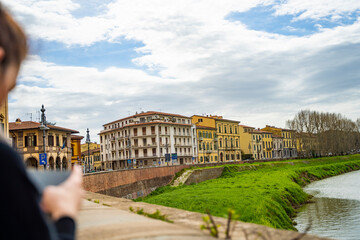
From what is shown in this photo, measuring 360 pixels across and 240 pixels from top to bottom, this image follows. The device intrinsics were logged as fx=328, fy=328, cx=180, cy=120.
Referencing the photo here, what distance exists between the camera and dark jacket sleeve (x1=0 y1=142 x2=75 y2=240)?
0.95 meters

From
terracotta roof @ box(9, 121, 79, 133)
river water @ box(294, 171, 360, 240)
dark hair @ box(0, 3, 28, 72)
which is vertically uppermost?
terracotta roof @ box(9, 121, 79, 133)

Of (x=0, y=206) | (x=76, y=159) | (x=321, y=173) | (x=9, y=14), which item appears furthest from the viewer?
(x=76, y=159)

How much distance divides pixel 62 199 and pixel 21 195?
0.16m

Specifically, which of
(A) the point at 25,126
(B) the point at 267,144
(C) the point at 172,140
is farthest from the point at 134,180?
(B) the point at 267,144

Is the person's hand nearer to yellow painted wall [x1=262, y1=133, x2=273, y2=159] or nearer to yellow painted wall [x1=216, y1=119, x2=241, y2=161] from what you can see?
yellow painted wall [x1=216, y1=119, x2=241, y2=161]

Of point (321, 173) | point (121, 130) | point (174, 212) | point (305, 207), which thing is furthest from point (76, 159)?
point (174, 212)

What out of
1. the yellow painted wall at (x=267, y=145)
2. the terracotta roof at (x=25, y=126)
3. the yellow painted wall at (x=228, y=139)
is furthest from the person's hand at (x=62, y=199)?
the yellow painted wall at (x=267, y=145)

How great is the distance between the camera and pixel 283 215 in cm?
1638

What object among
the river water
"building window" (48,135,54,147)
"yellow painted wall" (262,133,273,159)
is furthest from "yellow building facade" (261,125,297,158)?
the river water

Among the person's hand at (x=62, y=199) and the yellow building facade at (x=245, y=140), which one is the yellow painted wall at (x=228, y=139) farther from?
the person's hand at (x=62, y=199)

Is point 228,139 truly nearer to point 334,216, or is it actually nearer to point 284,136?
point 284,136

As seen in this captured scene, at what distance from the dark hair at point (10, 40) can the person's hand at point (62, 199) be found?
1.45ft

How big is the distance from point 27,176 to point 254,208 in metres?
14.6

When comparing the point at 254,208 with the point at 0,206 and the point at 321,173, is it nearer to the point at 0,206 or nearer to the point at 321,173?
the point at 0,206
